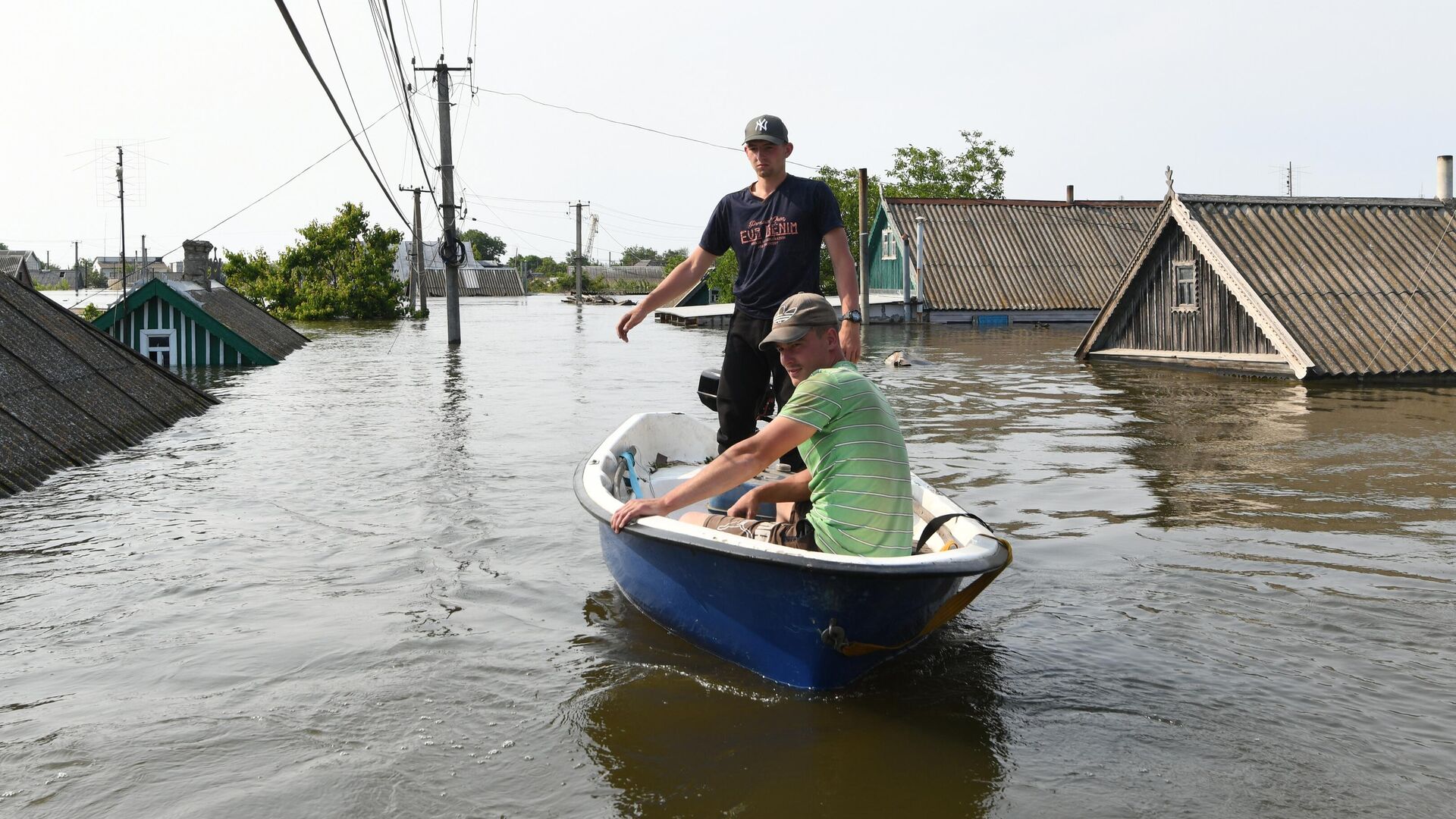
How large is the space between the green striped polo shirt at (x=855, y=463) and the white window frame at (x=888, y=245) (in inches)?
1469

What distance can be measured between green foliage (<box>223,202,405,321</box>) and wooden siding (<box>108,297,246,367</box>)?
24.4 metres

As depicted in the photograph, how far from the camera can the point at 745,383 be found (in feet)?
22.0

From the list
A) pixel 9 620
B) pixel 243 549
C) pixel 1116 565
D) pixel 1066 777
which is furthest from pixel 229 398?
pixel 1066 777

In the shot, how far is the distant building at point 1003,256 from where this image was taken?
38.7 meters

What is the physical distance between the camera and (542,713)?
15.3 ft

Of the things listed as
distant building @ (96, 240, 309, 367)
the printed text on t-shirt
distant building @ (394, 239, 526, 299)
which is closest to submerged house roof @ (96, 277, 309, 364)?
distant building @ (96, 240, 309, 367)

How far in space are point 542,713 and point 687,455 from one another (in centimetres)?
404

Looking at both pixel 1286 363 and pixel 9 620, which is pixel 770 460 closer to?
pixel 9 620

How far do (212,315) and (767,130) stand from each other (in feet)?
63.0

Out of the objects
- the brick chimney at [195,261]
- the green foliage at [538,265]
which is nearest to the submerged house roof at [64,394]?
the brick chimney at [195,261]

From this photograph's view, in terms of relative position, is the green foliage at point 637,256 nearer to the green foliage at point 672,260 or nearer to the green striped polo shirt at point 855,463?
the green foliage at point 672,260

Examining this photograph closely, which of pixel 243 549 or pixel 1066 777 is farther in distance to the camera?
pixel 243 549

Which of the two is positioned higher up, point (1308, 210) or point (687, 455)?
point (1308, 210)

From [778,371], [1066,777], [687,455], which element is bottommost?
[1066,777]
